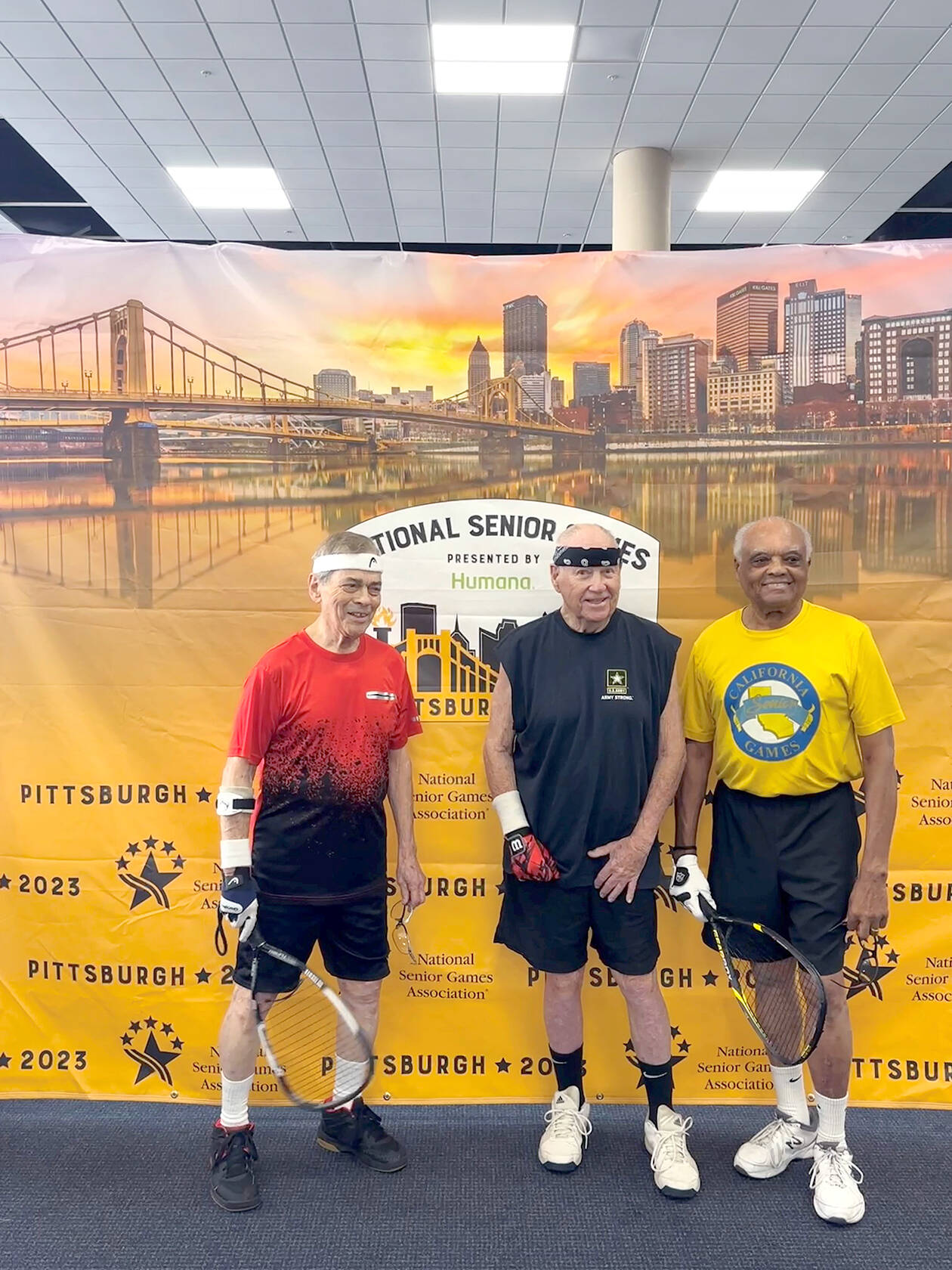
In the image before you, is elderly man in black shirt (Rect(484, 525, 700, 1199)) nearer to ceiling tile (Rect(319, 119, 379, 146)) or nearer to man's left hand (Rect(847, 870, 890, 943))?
man's left hand (Rect(847, 870, 890, 943))

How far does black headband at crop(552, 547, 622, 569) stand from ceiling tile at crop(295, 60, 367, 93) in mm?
4823

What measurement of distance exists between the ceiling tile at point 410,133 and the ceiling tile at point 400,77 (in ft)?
1.36

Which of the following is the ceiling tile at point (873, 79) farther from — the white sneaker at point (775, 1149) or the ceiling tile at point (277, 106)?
the white sneaker at point (775, 1149)

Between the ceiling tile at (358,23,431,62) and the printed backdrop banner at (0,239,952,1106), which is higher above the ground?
the ceiling tile at (358,23,431,62)

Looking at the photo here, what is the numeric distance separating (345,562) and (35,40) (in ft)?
17.2

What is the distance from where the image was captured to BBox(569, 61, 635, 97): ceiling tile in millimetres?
5297

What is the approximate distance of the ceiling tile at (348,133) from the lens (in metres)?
6.04

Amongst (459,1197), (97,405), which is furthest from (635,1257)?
(97,405)

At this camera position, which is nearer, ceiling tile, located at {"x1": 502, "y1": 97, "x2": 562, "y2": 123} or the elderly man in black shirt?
the elderly man in black shirt

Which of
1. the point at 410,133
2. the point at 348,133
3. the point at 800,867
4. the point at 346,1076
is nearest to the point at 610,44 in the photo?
the point at 410,133

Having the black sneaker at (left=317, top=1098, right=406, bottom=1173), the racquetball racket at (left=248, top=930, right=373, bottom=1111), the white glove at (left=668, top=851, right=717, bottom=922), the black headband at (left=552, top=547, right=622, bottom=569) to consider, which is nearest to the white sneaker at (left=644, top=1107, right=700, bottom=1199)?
the white glove at (left=668, top=851, right=717, bottom=922)

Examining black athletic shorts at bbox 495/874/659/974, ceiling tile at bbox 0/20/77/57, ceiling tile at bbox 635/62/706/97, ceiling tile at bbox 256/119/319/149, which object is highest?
ceiling tile at bbox 0/20/77/57

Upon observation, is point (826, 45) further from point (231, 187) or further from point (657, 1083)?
point (657, 1083)

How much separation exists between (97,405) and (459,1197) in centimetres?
230
